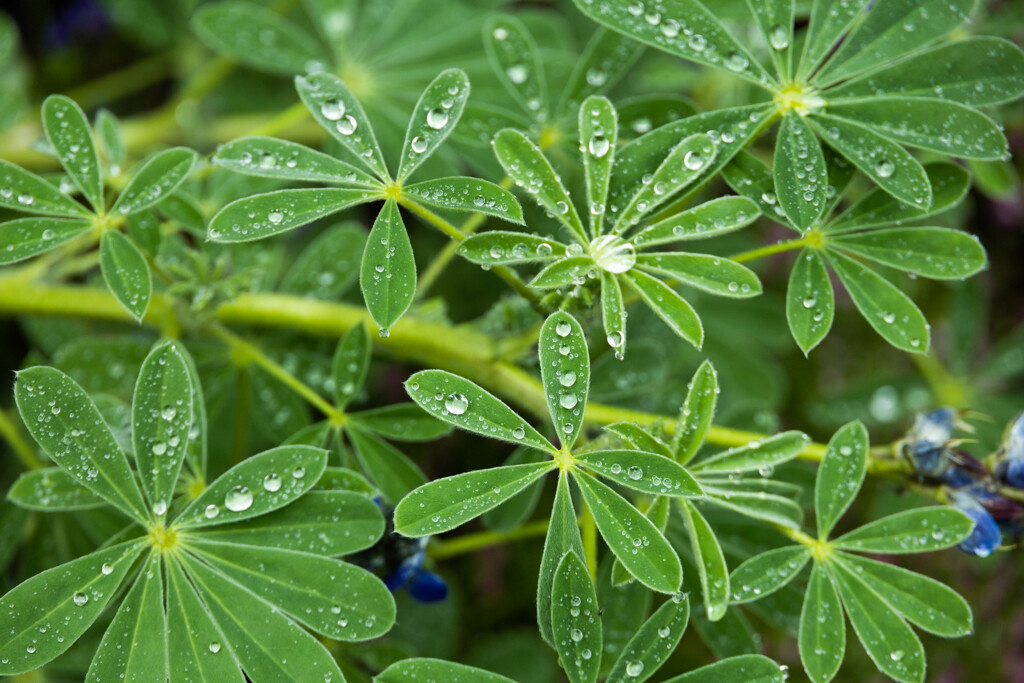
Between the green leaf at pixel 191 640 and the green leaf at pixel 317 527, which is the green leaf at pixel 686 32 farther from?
the green leaf at pixel 191 640

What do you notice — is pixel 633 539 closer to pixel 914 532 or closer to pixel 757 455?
pixel 757 455

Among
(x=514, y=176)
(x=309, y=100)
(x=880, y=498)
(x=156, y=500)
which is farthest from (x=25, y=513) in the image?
(x=880, y=498)

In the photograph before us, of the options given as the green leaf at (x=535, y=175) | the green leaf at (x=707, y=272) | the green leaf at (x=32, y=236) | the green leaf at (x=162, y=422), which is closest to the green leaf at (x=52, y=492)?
the green leaf at (x=162, y=422)

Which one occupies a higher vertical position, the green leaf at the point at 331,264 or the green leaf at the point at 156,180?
the green leaf at the point at 331,264

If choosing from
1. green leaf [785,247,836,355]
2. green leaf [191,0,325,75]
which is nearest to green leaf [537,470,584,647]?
green leaf [785,247,836,355]

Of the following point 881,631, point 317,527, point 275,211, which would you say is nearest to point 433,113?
point 275,211

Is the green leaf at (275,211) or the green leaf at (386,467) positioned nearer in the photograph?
the green leaf at (275,211)

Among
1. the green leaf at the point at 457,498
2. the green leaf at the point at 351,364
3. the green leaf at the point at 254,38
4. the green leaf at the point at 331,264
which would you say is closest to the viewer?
the green leaf at the point at 457,498
